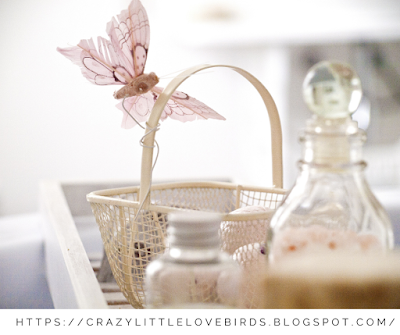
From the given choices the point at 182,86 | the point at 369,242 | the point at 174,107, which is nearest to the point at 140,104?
the point at 174,107

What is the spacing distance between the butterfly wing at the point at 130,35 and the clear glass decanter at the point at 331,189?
0.17m

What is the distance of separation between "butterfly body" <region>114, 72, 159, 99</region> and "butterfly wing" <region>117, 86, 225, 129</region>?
0.03 m

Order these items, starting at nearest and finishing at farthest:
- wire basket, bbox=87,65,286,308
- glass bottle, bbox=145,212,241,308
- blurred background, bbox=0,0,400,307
→ glass bottle, bbox=145,212,241,308 → wire basket, bbox=87,65,286,308 → blurred background, bbox=0,0,400,307

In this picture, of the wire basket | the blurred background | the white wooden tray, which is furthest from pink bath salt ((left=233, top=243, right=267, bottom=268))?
the blurred background

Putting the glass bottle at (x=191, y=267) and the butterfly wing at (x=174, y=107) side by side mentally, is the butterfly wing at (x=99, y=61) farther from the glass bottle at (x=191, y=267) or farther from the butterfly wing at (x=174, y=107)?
the glass bottle at (x=191, y=267)

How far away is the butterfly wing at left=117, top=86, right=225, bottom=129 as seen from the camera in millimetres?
406

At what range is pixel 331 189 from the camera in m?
0.23

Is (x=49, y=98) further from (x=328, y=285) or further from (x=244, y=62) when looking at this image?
(x=328, y=285)

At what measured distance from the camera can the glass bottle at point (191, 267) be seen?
0.70 feet

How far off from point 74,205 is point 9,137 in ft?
7.91

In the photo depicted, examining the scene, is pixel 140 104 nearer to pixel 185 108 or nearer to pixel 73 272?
pixel 185 108

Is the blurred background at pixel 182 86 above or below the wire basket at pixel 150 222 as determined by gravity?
above

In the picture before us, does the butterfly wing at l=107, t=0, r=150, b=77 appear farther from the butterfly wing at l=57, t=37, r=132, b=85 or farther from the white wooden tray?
the white wooden tray

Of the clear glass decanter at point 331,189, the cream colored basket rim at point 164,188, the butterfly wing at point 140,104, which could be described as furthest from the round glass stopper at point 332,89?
the butterfly wing at point 140,104
